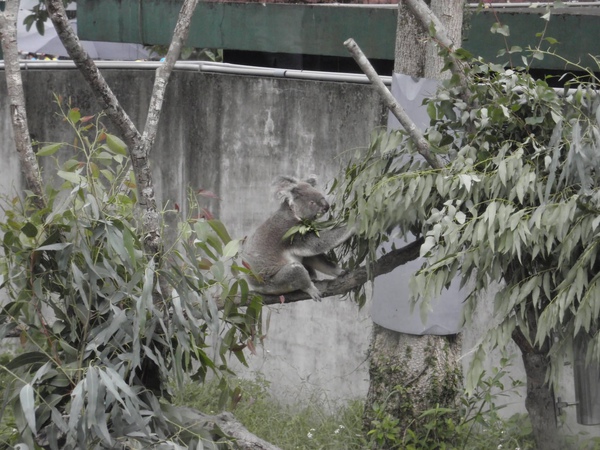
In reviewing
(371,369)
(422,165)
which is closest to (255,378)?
(371,369)

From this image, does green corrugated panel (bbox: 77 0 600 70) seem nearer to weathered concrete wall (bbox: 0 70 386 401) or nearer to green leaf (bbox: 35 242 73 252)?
weathered concrete wall (bbox: 0 70 386 401)

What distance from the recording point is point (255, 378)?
643cm

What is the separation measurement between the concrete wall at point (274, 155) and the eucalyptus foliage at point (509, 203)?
2.12m

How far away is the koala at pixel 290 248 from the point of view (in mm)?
4441

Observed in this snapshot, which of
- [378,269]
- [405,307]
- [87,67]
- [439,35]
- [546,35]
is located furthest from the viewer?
[546,35]

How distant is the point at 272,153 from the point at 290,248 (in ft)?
6.00

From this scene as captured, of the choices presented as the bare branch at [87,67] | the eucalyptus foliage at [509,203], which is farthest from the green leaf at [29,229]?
the eucalyptus foliage at [509,203]

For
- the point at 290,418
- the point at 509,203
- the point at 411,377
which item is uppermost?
the point at 509,203

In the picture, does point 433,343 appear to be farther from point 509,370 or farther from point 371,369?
point 509,370

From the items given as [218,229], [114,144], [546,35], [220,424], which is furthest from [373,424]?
[546,35]

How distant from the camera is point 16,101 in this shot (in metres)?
3.68

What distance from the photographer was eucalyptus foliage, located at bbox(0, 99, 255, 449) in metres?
3.11

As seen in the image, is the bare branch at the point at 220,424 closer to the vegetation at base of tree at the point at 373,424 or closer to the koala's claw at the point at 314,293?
the vegetation at base of tree at the point at 373,424

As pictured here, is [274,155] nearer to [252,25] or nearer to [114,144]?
[252,25]
